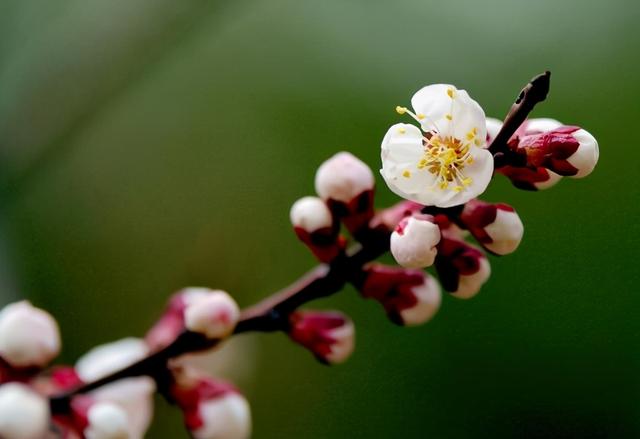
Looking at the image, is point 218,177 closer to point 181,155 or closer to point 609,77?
point 181,155

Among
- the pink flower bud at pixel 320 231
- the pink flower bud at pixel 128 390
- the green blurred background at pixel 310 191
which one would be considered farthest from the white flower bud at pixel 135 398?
the green blurred background at pixel 310 191

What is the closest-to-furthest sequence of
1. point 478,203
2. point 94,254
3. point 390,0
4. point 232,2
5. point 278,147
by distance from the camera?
1. point 478,203
2. point 232,2
3. point 94,254
4. point 278,147
5. point 390,0

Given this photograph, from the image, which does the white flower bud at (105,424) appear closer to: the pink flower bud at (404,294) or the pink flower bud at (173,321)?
the pink flower bud at (173,321)

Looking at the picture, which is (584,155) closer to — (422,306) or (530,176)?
(530,176)

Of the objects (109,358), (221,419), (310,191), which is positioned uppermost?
(310,191)

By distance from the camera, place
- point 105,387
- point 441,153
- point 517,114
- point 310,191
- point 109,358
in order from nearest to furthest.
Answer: point 517,114, point 441,153, point 105,387, point 109,358, point 310,191

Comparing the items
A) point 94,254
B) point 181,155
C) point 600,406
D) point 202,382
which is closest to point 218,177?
point 181,155

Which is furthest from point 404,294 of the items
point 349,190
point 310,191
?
point 310,191

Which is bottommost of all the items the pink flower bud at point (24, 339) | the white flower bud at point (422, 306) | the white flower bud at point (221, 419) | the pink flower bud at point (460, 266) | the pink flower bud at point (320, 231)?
the white flower bud at point (221, 419)
